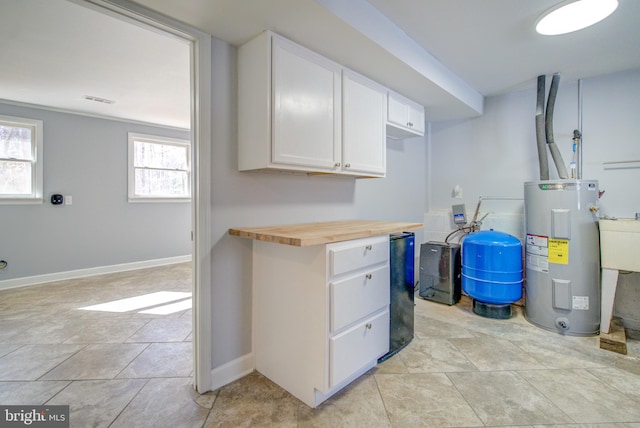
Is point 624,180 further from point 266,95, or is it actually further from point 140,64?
point 140,64

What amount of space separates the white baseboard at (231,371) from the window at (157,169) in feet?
12.9

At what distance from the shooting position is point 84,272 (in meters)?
4.21

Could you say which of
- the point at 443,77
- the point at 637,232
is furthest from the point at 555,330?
the point at 443,77

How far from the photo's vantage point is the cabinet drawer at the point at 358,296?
1.55 m

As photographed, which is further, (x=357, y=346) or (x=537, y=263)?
(x=537, y=263)

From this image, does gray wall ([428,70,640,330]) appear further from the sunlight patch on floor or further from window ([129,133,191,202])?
window ([129,133,191,202])

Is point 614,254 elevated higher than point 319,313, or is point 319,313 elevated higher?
point 614,254

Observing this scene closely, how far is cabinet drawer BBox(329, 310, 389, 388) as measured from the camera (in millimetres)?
1555

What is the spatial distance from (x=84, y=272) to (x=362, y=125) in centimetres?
456

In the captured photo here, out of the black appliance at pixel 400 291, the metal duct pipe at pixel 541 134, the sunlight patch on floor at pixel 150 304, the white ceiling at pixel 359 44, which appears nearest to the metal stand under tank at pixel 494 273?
the metal duct pipe at pixel 541 134

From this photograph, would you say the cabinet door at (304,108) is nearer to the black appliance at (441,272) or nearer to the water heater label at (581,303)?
the black appliance at (441,272)

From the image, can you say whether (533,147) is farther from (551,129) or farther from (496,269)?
(496,269)

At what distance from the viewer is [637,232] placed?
218cm

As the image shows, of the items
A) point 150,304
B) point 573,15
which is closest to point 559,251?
point 573,15
